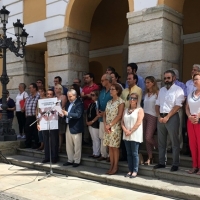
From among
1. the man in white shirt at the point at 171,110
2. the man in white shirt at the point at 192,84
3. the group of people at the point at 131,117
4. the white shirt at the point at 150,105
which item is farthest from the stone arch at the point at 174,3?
the white shirt at the point at 150,105

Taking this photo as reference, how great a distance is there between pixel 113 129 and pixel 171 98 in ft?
4.09

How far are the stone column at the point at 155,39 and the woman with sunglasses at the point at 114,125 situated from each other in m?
1.40

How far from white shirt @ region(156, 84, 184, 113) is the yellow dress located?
0.81 m

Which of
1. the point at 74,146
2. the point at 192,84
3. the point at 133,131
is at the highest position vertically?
the point at 192,84

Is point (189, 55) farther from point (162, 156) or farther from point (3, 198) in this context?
point (3, 198)

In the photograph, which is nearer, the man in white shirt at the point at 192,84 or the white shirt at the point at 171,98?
the white shirt at the point at 171,98

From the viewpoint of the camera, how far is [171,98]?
5.40m

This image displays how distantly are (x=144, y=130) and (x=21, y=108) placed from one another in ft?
14.8

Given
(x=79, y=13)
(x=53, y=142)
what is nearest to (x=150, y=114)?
(x=53, y=142)

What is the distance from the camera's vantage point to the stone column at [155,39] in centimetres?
675

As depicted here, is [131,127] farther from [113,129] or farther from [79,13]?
[79,13]

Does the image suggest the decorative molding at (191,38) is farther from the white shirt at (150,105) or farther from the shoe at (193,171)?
the shoe at (193,171)

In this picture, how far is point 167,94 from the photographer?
17.9ft

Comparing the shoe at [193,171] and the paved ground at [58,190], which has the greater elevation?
the shoe at [193,171]
